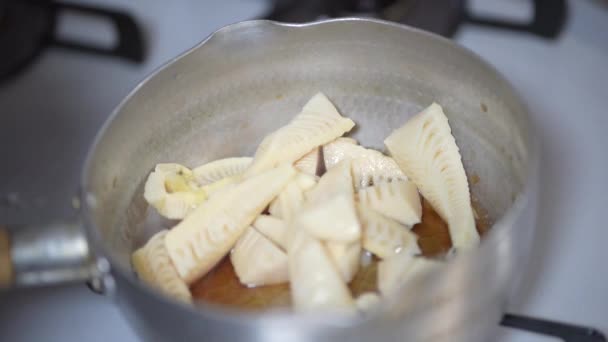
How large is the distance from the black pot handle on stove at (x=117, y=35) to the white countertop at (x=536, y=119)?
2 centimetres

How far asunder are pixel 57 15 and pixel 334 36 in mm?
498

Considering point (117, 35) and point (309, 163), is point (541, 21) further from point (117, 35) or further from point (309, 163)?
point (117, 35)

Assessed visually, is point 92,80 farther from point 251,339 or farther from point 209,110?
point 251,339

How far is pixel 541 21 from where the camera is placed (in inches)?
37.8

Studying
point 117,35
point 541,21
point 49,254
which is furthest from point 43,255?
point 541,21

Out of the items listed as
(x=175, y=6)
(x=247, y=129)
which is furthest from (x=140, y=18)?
(x=247, y=129)

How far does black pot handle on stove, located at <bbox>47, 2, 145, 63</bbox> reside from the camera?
964mm

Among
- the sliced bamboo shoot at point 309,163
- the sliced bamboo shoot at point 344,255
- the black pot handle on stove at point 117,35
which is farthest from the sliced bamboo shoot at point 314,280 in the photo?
the black pot handle on stove at point 117,35

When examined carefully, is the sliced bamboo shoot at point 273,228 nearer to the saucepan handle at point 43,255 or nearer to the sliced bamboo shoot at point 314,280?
the sliced bamboo shoot at point 314,280

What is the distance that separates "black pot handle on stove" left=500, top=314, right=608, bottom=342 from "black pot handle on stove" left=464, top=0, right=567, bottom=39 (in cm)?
46

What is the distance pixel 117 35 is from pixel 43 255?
54cm

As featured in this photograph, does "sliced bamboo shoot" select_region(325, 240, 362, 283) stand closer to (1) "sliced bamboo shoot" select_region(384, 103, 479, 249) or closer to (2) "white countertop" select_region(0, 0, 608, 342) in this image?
(1) "sliced bamboo shoot" select_region(384, 103, 479, 249)

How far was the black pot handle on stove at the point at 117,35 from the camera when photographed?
0.96 m

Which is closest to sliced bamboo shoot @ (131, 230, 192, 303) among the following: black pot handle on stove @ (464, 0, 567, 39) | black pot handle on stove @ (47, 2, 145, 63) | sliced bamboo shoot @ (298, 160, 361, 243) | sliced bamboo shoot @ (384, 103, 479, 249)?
sliced bamboo shoot @ (298, 160, 361, 243)
